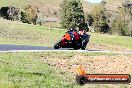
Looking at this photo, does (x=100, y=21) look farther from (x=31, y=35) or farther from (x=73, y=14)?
(x=31, y=35)

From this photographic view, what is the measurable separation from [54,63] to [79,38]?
8809mm

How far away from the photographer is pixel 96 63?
1118 inches

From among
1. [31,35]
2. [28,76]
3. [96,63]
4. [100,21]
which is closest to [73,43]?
[96,63]

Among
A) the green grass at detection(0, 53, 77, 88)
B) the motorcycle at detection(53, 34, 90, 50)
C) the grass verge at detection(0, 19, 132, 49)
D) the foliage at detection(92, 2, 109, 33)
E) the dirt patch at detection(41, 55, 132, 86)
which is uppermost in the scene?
the green grass at detection(0, 53, 77, 88)

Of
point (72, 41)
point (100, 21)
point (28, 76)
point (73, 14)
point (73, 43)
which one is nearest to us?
point (28, 76)

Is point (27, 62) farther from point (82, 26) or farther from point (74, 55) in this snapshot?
point (82, 26)

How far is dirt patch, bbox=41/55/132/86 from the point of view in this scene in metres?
25.8

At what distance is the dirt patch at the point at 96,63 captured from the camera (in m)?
25.8

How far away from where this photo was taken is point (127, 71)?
87.4 ft

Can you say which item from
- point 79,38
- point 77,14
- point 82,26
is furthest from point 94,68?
point 82,26

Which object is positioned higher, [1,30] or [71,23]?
[1,30]

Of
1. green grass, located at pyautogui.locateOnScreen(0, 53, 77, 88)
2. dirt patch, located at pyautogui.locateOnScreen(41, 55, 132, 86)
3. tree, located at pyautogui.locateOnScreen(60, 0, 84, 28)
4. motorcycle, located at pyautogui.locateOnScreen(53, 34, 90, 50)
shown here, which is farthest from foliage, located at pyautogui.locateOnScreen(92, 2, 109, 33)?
green grass, located at pyautogui.locateOnScreen(0, 53, 77, 88)

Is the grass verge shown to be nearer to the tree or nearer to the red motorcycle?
the red motorcycle

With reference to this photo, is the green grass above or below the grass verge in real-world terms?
above
